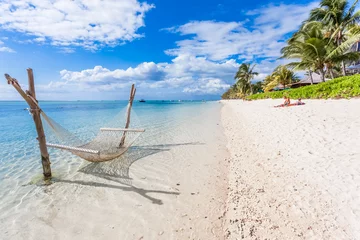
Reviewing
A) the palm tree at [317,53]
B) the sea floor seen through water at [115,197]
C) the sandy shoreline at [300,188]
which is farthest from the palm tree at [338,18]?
the sea floor seen through water at [115,197]

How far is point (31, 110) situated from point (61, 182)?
5.33ft

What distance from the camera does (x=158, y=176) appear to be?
4.14 m

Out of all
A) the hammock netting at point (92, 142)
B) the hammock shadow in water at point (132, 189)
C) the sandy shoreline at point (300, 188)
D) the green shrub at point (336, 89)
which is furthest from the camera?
the green shrub at point (336, 89)

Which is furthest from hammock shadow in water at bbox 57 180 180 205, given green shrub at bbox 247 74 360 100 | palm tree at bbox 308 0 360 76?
palm tree at bbox 308 0 360 76

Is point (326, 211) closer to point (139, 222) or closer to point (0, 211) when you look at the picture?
point (139, 222)

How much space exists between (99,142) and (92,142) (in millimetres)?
272

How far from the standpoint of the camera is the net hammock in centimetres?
392

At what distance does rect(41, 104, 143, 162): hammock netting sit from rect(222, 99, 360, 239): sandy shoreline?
278 centimetres

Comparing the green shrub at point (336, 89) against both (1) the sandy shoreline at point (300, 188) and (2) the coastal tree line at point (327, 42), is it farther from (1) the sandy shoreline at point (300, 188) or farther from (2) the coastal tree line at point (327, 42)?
(1) the sandy shoreline at point (300, 188)

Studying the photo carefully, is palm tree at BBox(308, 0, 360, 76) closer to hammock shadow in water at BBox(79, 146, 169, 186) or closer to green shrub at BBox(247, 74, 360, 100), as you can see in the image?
green shrub at BBox(247, 74, 360, 100)

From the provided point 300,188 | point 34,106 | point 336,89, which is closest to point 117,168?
point 34,106

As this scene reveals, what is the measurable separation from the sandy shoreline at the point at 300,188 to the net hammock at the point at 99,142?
2783mm

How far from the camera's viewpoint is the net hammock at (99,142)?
392 centimetres

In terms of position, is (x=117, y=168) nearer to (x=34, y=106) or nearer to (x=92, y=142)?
(x=92, y=142)
